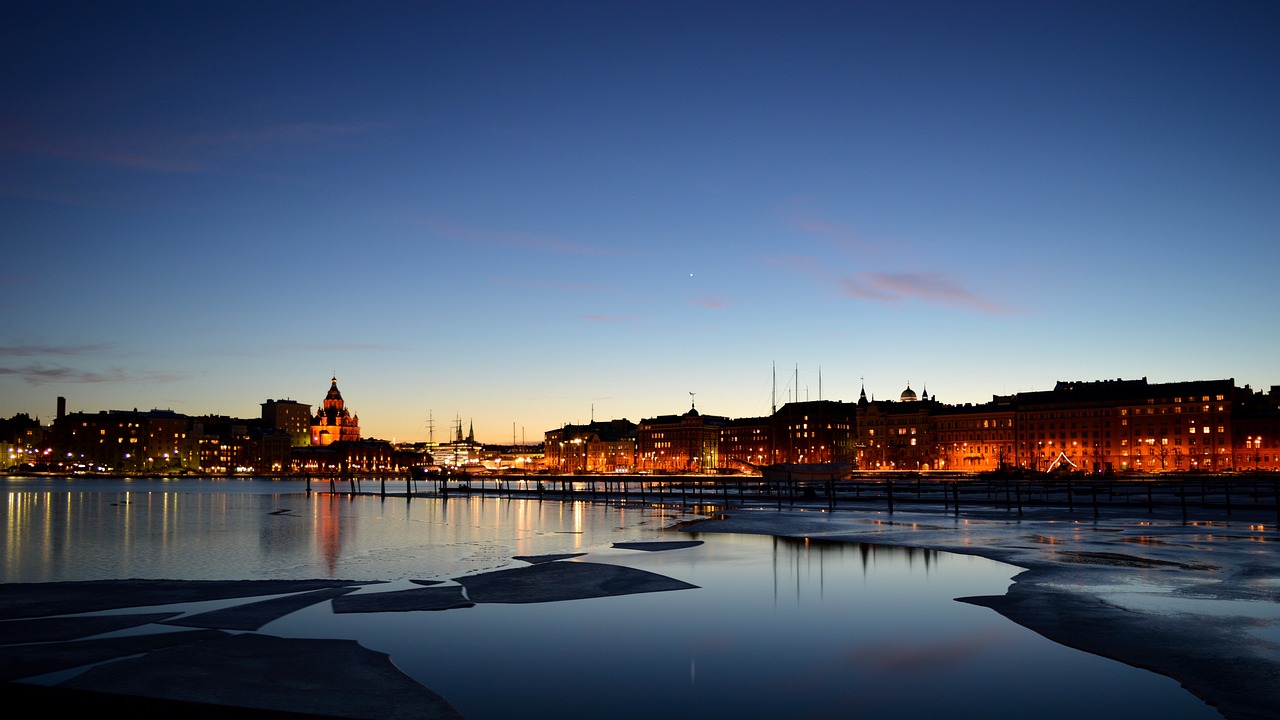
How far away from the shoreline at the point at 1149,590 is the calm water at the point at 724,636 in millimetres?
672

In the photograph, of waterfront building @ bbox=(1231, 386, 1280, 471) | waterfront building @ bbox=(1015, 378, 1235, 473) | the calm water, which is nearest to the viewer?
the calm water

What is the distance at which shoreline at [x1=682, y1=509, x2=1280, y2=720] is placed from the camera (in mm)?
14867

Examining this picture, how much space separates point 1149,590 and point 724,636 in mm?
11083

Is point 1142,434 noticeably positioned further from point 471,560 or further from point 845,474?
point 471,560

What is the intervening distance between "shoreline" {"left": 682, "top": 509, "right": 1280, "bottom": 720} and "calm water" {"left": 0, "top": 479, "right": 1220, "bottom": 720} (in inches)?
26.5

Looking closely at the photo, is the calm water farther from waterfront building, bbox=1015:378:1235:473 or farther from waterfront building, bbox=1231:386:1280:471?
waterfront building, bbox=1231:386:1280:471

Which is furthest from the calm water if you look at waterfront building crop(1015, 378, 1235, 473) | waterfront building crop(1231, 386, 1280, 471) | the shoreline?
A: waterfront building crop(1231, 386, 1280, 471)

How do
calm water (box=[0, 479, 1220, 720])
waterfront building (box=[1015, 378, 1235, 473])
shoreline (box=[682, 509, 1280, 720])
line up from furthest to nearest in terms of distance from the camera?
waterfront building (box=[1015, 378, 1235, 473]) < shoreline (box=[682, 509, 1280, 720]) < calm water (box=[0, 479, 1220, 720])

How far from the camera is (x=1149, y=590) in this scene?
22625mm

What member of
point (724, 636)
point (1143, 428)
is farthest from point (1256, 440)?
point (724, 636)

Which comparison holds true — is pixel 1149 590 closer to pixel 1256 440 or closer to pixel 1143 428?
pixel 1256 440

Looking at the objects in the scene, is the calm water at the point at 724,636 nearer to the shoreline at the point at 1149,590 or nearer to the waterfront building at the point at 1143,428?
Answer: the shoreline at the point at 1149,590

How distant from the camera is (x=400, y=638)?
1819cm

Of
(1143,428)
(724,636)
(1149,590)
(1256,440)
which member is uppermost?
(1143,428)
